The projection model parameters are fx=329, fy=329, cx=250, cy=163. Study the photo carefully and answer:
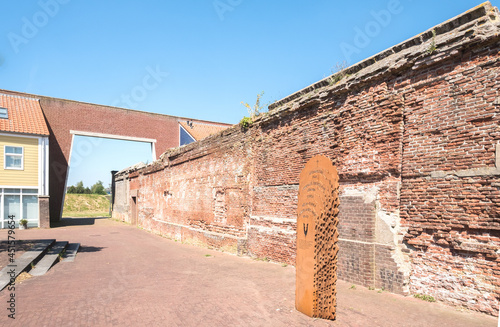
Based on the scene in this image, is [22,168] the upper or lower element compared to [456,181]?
upper

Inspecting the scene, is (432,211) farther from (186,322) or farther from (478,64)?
(186,322)

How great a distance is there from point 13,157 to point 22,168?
0.85 m

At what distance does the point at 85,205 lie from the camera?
148 feet

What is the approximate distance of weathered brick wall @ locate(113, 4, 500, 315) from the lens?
5.05 meters

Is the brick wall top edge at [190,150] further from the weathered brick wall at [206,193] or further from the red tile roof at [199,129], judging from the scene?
the red tile roof at [199,129]

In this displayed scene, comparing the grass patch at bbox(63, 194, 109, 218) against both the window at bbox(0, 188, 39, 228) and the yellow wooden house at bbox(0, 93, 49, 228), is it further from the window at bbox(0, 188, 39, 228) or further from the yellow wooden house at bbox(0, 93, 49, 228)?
the yellow wooden house at bbox(0, 93, 49, 228)

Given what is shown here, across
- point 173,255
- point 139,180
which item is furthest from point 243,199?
point 139,180

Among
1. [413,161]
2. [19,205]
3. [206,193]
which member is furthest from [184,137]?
[413,161]

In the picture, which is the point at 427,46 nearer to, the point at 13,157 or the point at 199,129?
the point at 13,157

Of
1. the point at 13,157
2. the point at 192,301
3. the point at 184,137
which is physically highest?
the point at 184,137

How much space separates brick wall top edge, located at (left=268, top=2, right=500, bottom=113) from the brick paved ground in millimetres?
4225

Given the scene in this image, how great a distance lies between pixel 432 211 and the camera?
5.62m

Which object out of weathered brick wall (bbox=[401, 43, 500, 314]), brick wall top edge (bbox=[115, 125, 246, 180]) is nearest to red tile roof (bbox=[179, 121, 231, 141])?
brick wall top edge (bbox=[115, 125, 246, 180])

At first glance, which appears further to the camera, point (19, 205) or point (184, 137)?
point (184, 137)
